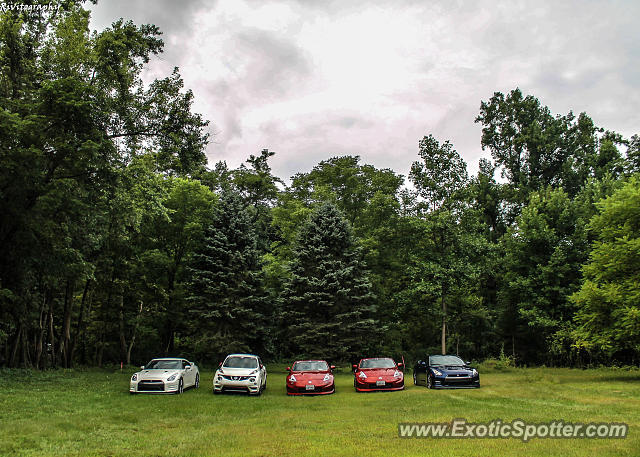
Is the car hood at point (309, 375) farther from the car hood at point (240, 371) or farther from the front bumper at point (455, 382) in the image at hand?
the front bumper at point (455, 382)

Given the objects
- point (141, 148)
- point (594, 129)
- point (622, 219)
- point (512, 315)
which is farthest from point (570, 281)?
point (141, 148)

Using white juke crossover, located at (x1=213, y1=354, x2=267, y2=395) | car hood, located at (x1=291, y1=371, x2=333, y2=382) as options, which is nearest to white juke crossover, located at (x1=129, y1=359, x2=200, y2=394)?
white juke crossover, located at (x1=213, y1=354, x2=267, y2=395)

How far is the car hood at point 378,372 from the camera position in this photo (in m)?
18.9

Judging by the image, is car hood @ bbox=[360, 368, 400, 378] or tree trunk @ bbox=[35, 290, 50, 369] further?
tree trunk @ bbox=[35, 290, 50, 369]

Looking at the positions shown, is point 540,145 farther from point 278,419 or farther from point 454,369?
point 278,419

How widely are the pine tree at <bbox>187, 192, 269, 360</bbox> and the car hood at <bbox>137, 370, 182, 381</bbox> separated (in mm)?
12789

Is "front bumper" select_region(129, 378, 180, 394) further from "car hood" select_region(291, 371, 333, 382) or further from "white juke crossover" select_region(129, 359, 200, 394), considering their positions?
"car hood" select_region(291, 371, 333, 382)

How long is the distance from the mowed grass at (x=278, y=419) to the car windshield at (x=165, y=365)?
1230 mm

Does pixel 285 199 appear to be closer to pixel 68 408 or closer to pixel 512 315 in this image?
pixel 512 315

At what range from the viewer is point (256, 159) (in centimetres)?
5372

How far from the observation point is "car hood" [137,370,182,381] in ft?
54.7

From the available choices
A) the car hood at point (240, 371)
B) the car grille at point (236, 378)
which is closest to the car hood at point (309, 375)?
the car hood at point (240, 371)

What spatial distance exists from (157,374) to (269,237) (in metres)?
30.7

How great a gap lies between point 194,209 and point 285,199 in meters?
9.28
